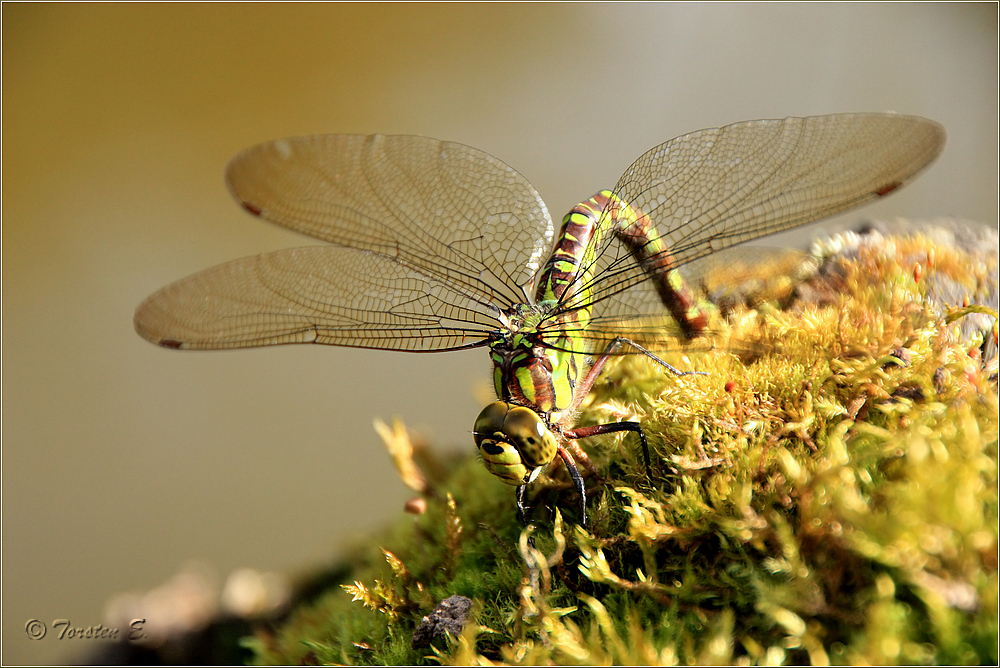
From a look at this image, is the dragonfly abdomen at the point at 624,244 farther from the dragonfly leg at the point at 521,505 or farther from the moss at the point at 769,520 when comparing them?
the dragonfly leg at the point at 521,505

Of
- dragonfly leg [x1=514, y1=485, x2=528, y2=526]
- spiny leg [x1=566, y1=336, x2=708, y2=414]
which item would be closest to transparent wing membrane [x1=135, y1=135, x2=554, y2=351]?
spiny leg [x1=566, y1=336, x2=708, y2=414]

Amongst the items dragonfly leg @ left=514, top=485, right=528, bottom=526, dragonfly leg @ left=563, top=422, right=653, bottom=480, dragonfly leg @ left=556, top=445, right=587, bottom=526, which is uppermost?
dragonfly leg @ left=563, top=422, right=653, bottom=480

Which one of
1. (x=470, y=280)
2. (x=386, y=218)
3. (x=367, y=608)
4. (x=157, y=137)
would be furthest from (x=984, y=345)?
(x=157, y=137)

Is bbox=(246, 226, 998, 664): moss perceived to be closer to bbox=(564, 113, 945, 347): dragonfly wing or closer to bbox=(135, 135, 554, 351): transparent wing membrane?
bbox=(564, 113, 945, 347): dragonfly wing

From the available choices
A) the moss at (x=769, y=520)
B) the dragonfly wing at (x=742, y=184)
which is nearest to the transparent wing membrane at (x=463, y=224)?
the dragonfly wing at (x=742, y=184)

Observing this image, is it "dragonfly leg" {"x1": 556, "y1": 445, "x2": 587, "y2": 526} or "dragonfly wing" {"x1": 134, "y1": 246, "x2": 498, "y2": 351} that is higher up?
"dragonfly wing" {"x1": 134, "y1": 246, "x2": 498, "y2": 351}
